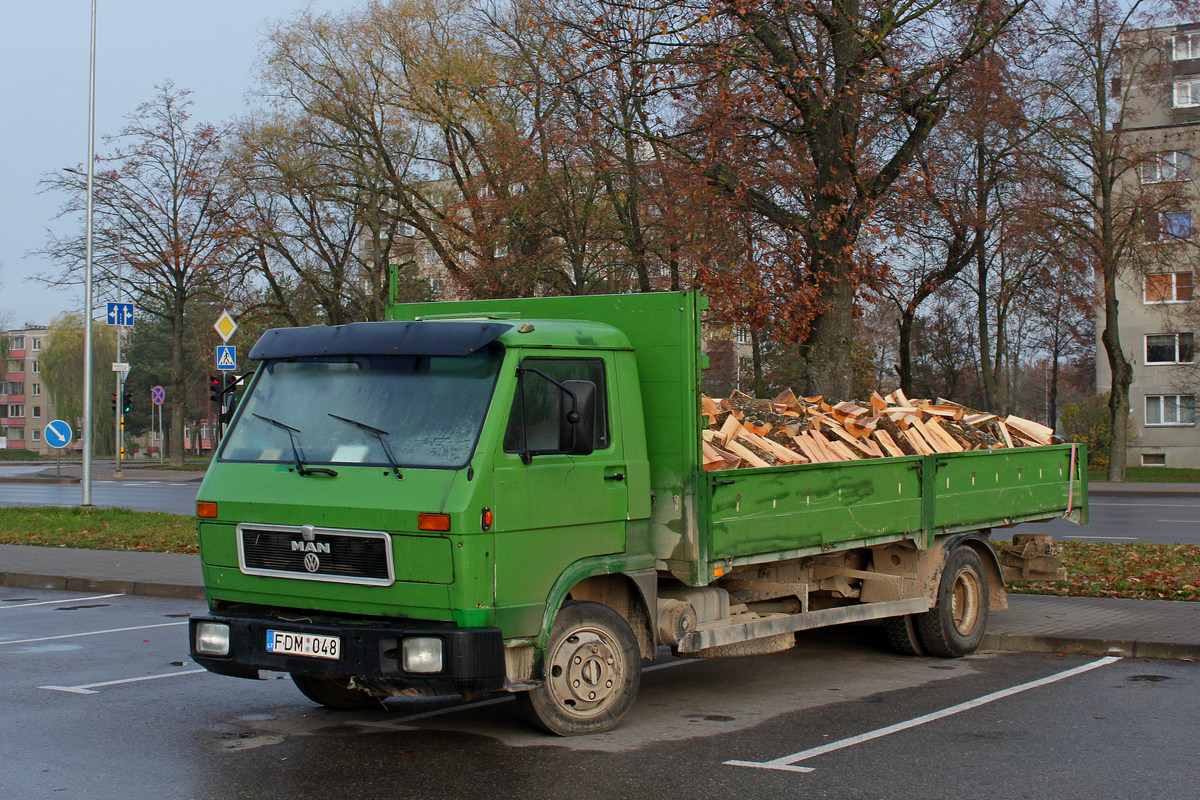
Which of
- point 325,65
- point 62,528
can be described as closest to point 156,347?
point 325,65

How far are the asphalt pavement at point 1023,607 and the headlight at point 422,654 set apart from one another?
18.0 ft

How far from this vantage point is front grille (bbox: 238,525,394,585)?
19.2 ft

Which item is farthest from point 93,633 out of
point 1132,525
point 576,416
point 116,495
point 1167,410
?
point 1167,410

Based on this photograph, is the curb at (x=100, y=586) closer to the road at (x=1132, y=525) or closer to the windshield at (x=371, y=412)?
the windshield at (x=371, y=412)

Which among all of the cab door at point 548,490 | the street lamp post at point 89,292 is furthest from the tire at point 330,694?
the street lamp post at point 89,292

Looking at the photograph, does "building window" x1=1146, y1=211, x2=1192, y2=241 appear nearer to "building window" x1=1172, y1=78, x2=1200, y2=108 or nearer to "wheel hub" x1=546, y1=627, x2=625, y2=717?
"building window" x1=1172, y1=78, x2=1200, y2=108

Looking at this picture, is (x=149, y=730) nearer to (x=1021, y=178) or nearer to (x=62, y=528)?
(x=62, y=528)

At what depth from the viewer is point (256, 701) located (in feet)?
24.8

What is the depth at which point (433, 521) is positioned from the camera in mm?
5707

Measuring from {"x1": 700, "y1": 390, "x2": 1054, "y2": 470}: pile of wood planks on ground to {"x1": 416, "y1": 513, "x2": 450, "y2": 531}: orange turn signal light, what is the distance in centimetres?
178

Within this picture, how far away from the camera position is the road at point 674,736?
555 cm

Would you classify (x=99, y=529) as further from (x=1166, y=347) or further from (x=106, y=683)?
(x=1166, y=347)

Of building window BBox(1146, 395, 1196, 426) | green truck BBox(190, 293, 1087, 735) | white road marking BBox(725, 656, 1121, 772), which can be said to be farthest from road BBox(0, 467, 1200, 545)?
building window BBox(1146, 395, 1196, 426)

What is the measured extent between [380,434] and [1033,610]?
716cm
